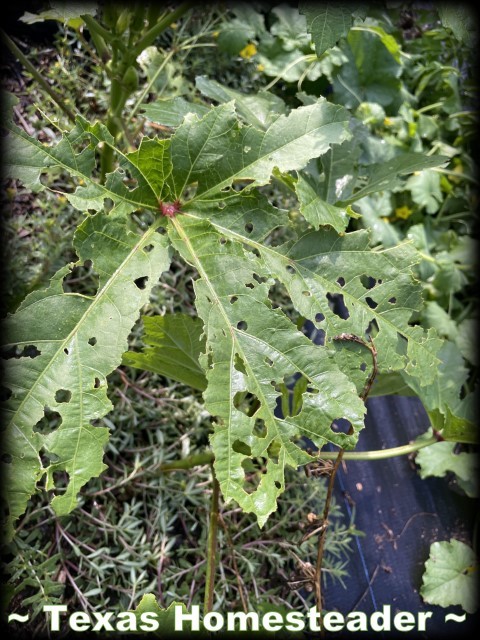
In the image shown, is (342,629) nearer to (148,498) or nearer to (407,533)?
(407,533)

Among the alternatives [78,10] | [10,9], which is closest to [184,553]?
[78,10]

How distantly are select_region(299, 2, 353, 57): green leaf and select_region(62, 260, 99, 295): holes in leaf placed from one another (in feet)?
3.02

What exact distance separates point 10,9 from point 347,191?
1.27 metres

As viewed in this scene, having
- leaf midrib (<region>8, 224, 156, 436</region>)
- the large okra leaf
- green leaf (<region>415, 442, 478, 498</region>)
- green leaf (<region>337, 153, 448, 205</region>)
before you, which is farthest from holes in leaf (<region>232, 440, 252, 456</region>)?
green leaf (<region>415, 442, 478, 498</region>)

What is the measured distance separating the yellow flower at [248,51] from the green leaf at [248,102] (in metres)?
0.76

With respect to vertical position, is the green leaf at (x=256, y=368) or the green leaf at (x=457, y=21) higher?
the green leaf at (x=457, y=21)

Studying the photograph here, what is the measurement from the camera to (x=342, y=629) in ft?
5.59

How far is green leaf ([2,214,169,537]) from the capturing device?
41.9 inches

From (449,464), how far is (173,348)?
1.10 meters

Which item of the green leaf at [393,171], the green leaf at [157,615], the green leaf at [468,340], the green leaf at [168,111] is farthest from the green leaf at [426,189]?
the green leaf at [157,615]

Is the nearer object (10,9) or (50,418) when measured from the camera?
(50,418)

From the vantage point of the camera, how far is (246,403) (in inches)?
70.5

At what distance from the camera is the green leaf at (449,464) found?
198 cm

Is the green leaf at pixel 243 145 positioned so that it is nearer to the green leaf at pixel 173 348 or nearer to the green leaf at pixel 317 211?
the green leaf at pixel 317 211
